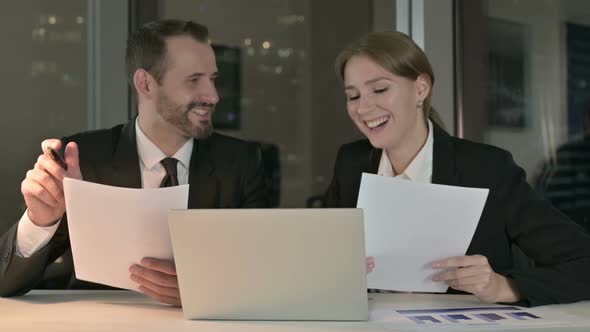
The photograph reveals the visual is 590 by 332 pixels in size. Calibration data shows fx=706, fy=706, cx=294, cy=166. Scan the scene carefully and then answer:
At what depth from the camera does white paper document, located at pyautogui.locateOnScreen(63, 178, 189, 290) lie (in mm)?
1456

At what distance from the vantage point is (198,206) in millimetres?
2186

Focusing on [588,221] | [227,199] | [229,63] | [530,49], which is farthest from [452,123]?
[227,199]

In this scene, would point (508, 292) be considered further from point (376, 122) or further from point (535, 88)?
point (535, 88)

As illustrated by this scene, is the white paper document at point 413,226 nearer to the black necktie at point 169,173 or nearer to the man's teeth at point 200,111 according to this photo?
the black necktie at point 169,173

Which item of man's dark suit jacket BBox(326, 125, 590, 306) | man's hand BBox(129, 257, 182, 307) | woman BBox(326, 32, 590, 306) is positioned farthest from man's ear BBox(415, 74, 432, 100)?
man's hand BBox(129, 257, 182, 307)

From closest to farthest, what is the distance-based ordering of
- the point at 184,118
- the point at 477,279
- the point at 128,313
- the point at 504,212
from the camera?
the point at 128,313
the point at 477,279
the point at 504,212
the point at 184,118

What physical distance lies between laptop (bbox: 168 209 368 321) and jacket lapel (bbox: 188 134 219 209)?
864 millimetres

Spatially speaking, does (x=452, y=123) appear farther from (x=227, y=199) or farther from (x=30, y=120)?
(x=30, y=120)

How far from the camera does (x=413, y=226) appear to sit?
1.57 meters

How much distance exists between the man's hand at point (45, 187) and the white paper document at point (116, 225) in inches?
5.7

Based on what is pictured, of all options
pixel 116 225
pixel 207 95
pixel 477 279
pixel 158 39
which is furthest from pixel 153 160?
pixel 477 279

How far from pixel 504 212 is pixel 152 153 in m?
1.07

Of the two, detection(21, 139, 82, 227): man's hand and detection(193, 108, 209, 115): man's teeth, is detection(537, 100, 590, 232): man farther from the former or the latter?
detection(21, 139, 82, 227): man's hand

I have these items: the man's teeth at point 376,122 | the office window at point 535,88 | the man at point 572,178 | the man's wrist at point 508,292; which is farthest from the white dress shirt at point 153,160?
the man at point 572,178
